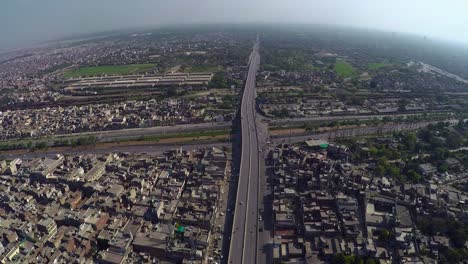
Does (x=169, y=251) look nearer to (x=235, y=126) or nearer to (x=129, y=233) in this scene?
(x=129, y=233)

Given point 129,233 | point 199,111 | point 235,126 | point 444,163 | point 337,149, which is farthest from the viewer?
point 199,111

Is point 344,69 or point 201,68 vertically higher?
point 344,69

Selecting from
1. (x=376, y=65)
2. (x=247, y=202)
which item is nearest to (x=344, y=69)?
(x=376, y=65)

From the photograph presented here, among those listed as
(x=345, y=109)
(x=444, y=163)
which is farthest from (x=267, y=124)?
(x=444, y=163)

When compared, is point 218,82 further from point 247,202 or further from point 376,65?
point 376,65

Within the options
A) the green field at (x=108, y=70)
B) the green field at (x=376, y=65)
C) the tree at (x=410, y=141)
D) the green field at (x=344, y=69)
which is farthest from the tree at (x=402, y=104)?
the green field at (x=108, y=70)

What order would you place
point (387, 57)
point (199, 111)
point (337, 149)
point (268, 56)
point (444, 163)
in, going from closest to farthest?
point (444, 163) < point (337, 149) < point (199, 111) < point (268, 56) < point (387, 57)
